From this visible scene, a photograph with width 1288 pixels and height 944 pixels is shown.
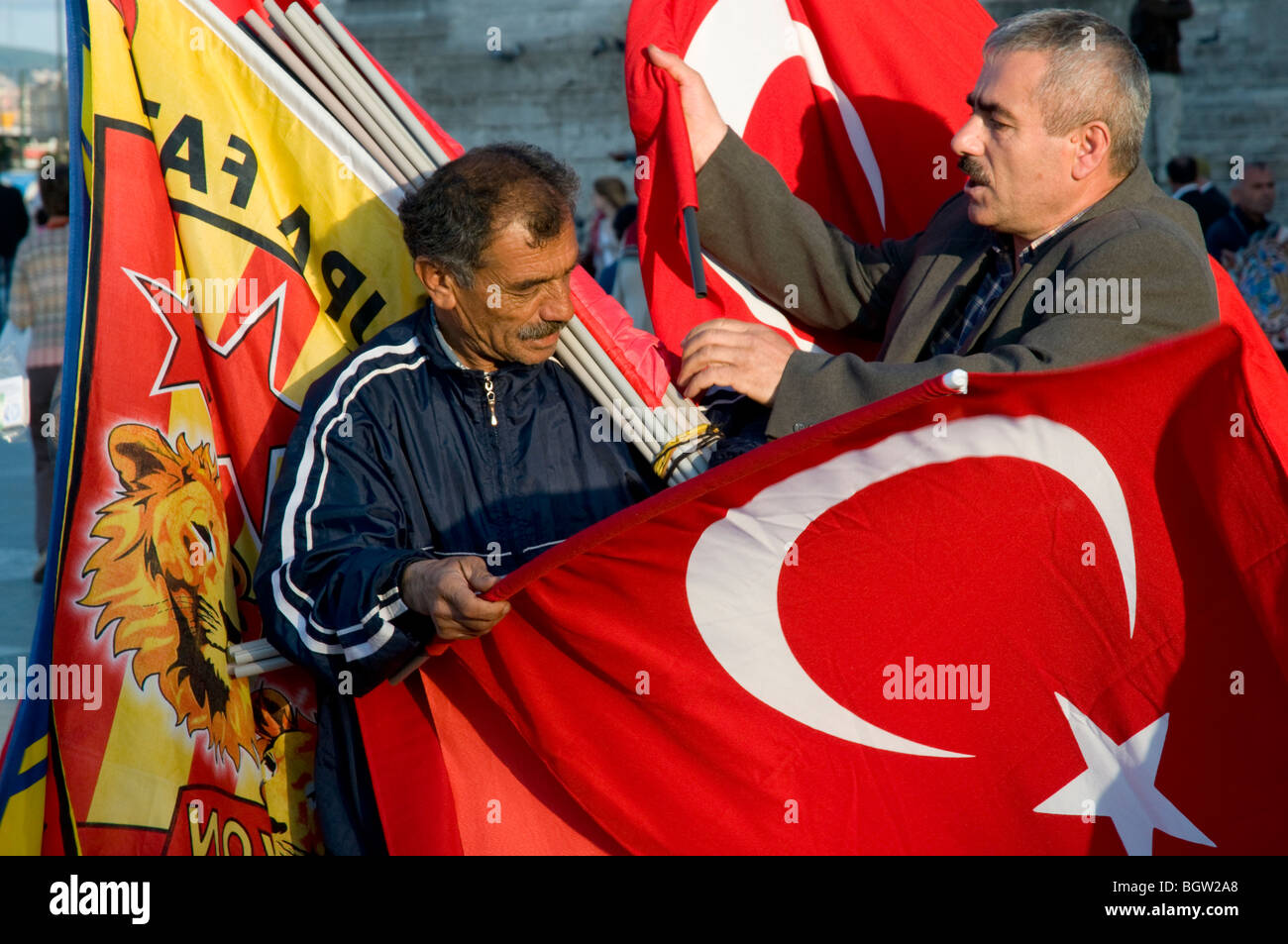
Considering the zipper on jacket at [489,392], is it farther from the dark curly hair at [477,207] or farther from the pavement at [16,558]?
the pavement at [16,558]

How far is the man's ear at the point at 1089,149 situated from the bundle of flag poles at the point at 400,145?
0.93m

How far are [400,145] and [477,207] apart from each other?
1.69 ft

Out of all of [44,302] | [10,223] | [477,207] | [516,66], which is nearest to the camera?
[477,207]

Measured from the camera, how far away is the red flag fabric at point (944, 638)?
2.42 m

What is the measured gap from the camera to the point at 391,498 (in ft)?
9.04

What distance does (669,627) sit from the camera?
256cm

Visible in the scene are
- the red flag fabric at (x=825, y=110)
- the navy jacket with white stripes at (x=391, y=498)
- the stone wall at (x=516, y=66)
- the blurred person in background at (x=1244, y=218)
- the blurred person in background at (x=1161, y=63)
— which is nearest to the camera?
the navy jacket with white stripes at (x=391, y=498)

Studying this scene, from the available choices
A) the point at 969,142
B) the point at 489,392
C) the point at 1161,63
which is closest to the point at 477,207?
the point at 489,392

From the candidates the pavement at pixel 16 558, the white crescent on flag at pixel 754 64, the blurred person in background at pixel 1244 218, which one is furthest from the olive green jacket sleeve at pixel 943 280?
the blurred person in background at pixel 1244 218

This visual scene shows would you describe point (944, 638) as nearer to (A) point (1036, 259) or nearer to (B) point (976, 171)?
(A) point (1036, 259)

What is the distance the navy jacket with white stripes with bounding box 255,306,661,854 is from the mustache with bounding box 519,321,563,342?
3.9 inches

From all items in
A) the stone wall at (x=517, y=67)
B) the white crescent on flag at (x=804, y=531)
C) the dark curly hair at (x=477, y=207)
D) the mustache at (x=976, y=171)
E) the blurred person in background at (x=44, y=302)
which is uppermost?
the stone wall at (x=517, y=67)
